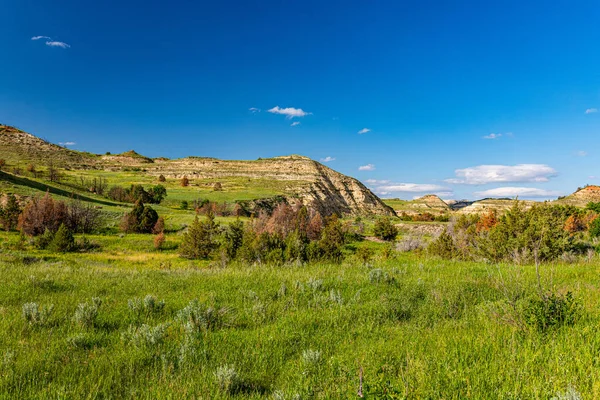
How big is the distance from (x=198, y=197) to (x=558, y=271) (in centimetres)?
7730

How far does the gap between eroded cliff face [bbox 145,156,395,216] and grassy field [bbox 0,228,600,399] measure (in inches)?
3424

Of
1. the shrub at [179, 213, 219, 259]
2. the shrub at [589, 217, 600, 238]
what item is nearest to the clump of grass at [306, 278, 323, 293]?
the shrub at [179, 213, 219, 259]

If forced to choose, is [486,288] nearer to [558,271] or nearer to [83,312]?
[558,271]

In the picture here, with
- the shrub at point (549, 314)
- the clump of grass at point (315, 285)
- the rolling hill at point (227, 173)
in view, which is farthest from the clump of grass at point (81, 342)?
the rolling hill at point (227, 173)

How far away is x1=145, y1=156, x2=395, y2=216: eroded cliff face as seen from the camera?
348 feet

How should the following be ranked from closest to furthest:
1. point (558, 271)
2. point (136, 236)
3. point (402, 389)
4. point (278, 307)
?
1. point (402, 389)
2. point (278, 307)
3. point (558, 271)
4. point (136, 236)

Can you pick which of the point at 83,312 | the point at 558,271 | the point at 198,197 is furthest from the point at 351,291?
the point at 198,197

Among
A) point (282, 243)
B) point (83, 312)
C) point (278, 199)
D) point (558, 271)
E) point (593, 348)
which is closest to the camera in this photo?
point (593, 348)

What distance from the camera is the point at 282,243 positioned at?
795 inches

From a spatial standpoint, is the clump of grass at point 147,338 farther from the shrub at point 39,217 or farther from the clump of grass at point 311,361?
the shrub at point 39,217

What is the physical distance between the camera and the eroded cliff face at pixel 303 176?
348 feet

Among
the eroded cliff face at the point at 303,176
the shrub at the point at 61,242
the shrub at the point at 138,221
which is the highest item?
the eroded cliff face at the point at 303,176

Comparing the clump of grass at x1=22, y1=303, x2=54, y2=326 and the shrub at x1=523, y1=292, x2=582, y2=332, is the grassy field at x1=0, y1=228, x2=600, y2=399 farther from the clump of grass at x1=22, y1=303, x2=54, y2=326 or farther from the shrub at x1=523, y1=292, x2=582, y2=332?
the shrub at x1=523, y1=292, x2=582, y2=332

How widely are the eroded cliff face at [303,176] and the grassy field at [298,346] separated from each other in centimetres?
8696
